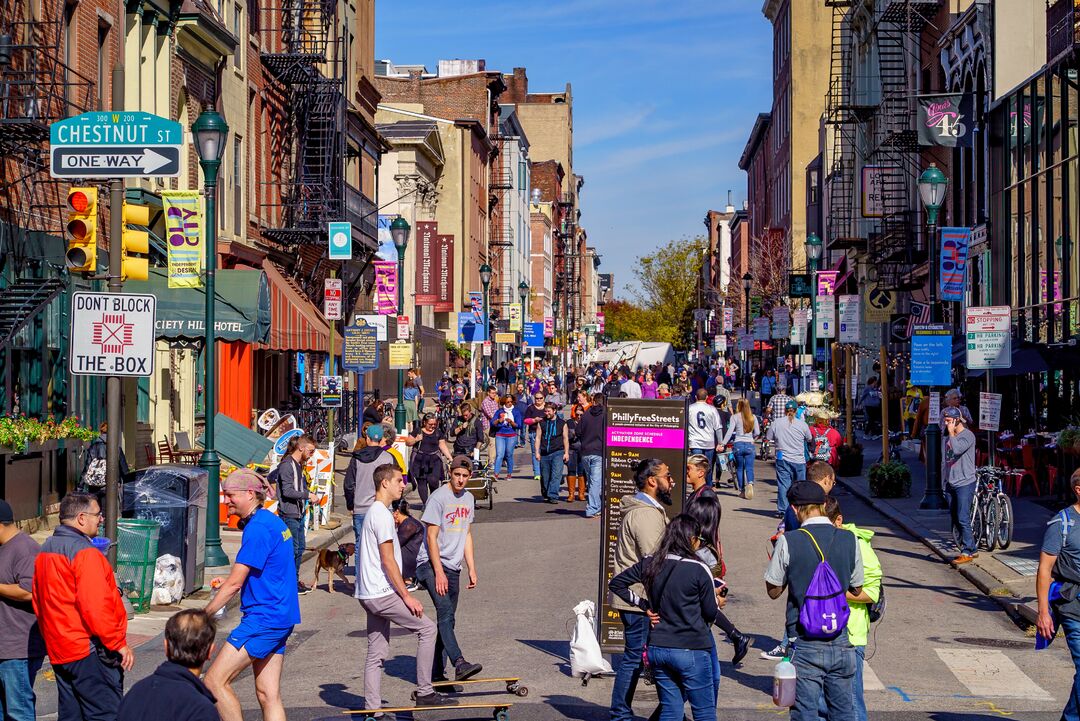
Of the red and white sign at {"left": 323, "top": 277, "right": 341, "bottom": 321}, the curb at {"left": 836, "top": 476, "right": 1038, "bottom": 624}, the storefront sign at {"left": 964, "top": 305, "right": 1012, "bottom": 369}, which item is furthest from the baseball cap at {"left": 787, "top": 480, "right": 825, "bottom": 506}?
the red and white sign at {"left": 323, "top": 277, "right": 341, "bottom": 321}

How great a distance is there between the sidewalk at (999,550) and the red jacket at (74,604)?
9.03 m

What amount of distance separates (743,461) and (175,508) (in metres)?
13.1

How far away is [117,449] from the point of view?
1248 centimetres

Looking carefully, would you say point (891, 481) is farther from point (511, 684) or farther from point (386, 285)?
point (386, 285)

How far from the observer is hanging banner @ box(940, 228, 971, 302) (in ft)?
74.0

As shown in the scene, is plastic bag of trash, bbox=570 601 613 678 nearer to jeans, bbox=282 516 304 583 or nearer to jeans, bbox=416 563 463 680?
jeans, bbox=416 563 463 680

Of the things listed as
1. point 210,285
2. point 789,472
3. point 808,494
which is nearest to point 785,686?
point 808,494

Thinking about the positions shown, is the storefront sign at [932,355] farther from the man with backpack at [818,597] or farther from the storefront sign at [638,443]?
the man with backpack at [818,597]

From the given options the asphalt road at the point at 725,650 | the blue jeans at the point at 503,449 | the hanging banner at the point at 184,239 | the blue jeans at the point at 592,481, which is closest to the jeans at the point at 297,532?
the asphalt road at the point at 725,650

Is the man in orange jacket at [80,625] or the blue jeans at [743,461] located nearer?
the man in orange jacket at [80,625]

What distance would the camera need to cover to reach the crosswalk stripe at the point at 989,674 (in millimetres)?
10820

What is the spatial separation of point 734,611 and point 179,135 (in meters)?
7.05

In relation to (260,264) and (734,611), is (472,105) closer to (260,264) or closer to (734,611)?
(260,264)

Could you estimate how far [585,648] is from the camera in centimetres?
1071
